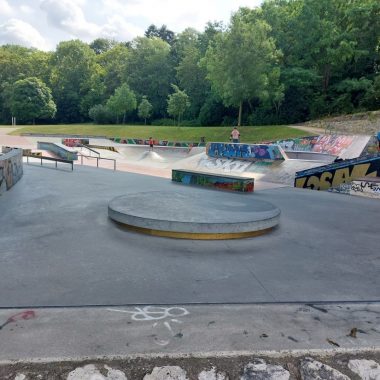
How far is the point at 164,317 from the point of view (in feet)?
13.6

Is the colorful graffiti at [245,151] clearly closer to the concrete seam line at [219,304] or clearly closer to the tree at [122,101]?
the concrete seam line at [219,304]

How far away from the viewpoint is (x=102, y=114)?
61750mm

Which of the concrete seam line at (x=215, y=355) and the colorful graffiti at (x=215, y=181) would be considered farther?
the colorful graffiti at (x=215, y=181)

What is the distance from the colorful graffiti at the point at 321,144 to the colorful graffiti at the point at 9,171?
18685 mm

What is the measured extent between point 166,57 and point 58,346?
65964 mm

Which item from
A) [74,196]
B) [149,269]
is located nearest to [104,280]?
[149,269]

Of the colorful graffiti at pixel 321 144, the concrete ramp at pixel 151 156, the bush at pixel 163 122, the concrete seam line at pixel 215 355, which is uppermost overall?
the bush at pixel 163 122

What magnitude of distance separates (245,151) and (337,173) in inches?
272

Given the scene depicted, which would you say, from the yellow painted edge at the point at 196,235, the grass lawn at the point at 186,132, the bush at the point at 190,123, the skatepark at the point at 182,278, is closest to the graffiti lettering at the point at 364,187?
the skatepark at the point at 182,278

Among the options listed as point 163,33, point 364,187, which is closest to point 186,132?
point 364,187

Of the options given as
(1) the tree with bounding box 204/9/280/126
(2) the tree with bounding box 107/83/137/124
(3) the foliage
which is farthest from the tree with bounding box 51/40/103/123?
(1) the tree with bounding box 204/9/280/126

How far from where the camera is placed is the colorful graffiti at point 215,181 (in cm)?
1419

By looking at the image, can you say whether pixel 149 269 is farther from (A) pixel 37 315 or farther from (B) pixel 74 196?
(B) pixel 74 196

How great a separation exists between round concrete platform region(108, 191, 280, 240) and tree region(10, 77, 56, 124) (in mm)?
59840
